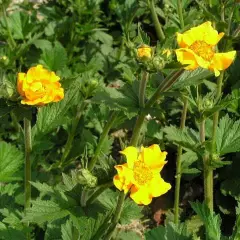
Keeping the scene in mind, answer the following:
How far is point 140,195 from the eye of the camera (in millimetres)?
1484

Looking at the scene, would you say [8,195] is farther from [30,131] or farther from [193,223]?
[193,223]

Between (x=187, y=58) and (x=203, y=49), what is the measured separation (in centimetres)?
10

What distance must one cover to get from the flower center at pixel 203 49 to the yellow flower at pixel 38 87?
48 centimetres

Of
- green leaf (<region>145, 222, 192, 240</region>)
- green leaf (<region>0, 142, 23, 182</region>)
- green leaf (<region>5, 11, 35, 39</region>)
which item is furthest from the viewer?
green leaf (<region>5, 11, 35, 39</region>)

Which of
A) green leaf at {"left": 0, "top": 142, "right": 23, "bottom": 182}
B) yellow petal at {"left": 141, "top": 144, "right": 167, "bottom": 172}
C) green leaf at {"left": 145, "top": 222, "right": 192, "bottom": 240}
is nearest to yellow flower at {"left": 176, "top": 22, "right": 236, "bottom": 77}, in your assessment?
yellow petal at {"left": 141, "top": 144, "right": 167, "bottom": 172}

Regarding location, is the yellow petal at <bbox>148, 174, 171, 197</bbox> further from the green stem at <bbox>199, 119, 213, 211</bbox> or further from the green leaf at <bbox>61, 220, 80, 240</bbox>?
the green stem at <bbox>199, 119, 213, 211</bbox>

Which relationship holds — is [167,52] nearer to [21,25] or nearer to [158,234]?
[158,234]

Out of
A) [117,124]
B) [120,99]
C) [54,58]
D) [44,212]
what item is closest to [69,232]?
[44,212]

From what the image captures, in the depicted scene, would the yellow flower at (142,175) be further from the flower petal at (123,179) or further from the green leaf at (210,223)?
the green leaf at (210,223)

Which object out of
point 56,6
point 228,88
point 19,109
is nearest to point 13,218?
point 19,109

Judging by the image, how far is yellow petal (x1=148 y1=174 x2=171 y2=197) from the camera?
1510mm

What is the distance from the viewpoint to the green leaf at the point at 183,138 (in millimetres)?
1958

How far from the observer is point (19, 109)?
167 cm

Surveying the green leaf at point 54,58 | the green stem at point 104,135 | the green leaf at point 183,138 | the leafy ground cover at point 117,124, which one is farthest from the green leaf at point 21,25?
the green leaf at point 183,138
